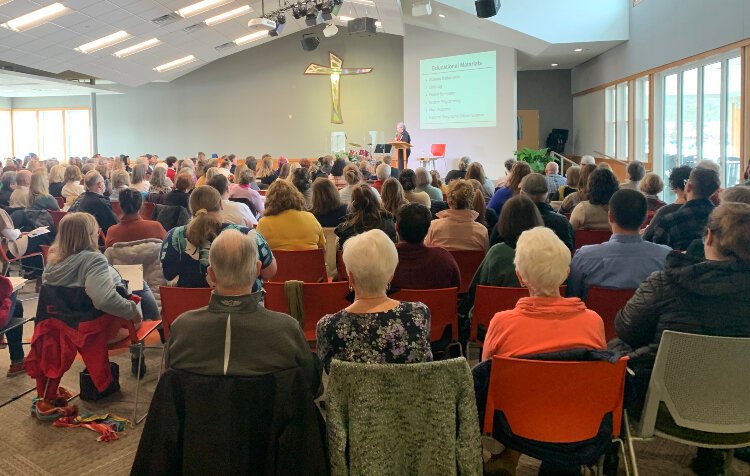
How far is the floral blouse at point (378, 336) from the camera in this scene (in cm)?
219

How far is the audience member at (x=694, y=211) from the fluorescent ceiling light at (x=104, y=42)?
38.8ft

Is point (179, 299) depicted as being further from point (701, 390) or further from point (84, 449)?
point (701, 390)

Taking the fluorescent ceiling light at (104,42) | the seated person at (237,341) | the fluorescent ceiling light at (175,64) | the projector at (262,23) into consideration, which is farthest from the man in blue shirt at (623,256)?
the fluorescent ceiling light at (175,64)

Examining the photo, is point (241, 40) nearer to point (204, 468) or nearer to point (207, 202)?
point (207, 202)

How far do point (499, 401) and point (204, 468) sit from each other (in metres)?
0.97

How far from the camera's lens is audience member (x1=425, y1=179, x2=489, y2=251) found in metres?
4.40

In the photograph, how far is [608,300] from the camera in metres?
3.04

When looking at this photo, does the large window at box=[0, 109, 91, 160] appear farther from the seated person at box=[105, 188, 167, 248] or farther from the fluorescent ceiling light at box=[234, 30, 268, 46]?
the seated person at box=[105, 188, 167, 248]

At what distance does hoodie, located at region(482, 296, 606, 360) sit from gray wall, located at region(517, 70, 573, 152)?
16686 millimetres

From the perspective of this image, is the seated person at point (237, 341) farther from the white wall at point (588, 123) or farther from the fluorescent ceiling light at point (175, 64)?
the fluorescent ceiling light at point (175, 64)

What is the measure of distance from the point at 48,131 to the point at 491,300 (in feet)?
73.4

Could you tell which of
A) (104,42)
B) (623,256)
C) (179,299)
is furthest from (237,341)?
(104,42)

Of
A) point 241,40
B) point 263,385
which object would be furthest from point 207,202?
point 241,40

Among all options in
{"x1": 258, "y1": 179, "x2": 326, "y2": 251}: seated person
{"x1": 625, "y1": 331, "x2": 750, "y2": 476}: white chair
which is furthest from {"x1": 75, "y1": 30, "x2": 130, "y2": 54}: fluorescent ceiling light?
{"x1": 625, "y1": 331, "x2": 750, "y2": 476}: white chair
